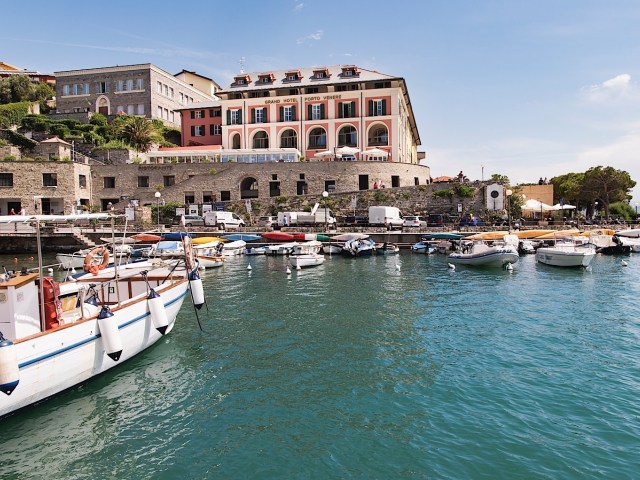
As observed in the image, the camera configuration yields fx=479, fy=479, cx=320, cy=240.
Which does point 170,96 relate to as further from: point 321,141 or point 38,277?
point 38,277

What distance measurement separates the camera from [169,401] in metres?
12.1

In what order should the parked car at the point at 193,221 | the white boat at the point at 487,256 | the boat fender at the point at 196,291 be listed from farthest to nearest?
the parked car at the point at 193,221, the white boat at the point at 487,256, the boat fender at the point at 196,291

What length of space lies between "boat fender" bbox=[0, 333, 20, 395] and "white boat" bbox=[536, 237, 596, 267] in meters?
34.5

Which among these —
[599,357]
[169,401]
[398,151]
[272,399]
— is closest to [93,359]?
[169,401]

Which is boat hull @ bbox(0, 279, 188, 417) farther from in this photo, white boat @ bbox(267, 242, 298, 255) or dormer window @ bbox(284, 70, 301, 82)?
dormer window @ bbox(284, 70, 301, 82)

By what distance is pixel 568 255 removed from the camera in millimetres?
34469

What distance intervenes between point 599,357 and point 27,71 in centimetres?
11843

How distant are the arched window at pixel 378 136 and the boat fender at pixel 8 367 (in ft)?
199

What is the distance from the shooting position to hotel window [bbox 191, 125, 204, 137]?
76000 millimetres

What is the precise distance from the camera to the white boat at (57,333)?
10.5 m

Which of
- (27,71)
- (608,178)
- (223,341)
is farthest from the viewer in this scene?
(27,71)

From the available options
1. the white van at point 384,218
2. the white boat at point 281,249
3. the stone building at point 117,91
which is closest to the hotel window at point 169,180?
the stone building at point 117,91

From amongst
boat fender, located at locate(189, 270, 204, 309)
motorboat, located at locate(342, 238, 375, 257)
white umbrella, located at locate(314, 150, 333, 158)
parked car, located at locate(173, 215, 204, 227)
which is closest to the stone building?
white umbrella, located at locate(314, 150, 333, 158)

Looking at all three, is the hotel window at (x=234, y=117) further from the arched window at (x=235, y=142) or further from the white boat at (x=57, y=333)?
the white boat at (x=57, y=333)
